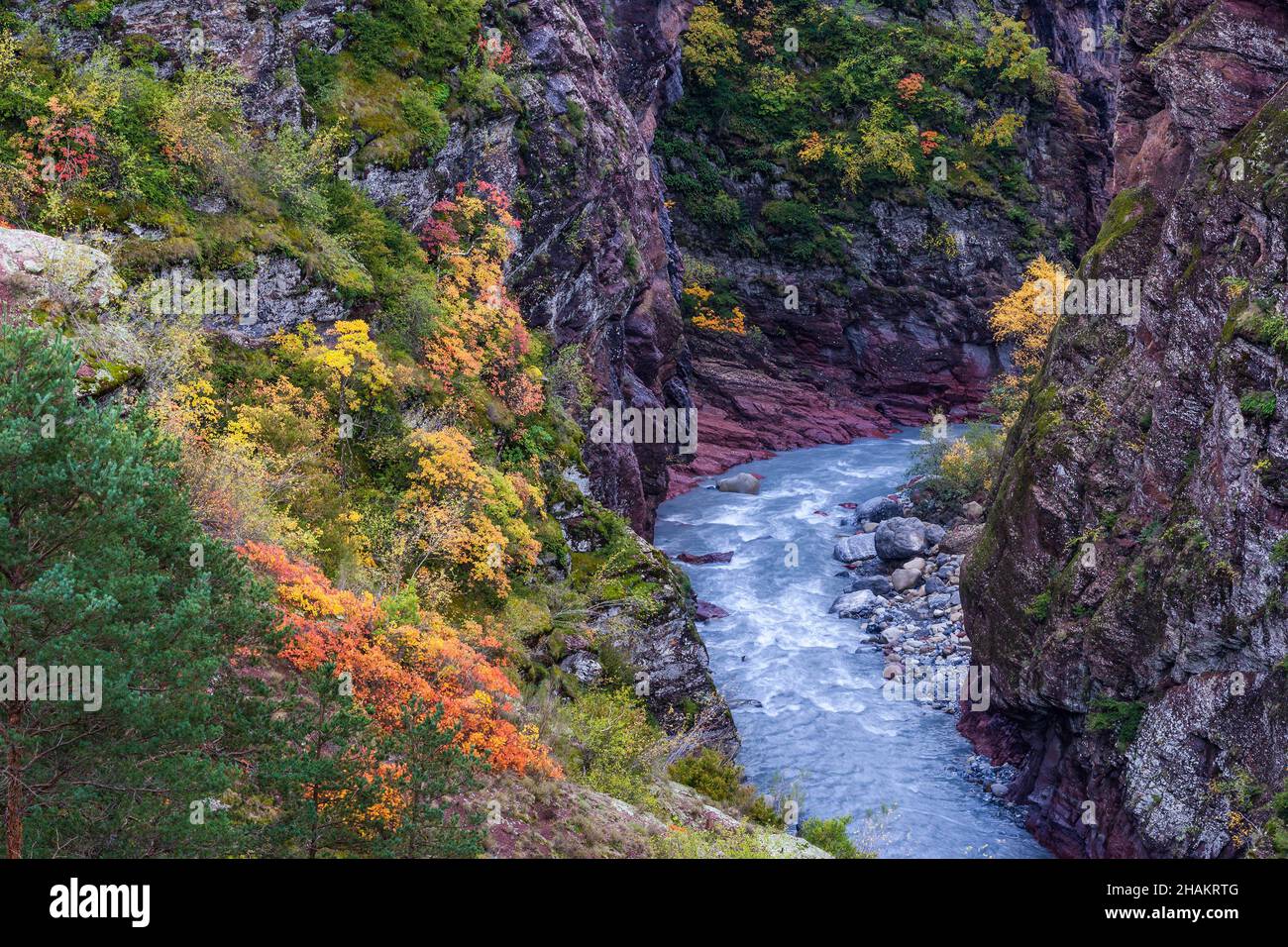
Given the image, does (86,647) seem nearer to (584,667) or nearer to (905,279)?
(584,667)

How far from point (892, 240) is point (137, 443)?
193ft

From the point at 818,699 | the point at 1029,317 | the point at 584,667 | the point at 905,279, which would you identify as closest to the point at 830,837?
the point at 584,667

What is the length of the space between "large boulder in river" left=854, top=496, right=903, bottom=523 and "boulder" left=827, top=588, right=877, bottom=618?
7.43 m

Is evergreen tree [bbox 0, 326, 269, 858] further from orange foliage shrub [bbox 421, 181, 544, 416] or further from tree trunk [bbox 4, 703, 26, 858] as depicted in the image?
orange foliage shrub [bbox 421, 181, 544, 416]

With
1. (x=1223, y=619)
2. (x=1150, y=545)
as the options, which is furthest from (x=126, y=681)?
(x=1150, y=545)

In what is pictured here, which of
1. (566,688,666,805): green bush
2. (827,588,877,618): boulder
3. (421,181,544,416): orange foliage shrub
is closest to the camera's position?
(566,688,666,805): green bush

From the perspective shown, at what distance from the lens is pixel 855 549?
4038 centimetres

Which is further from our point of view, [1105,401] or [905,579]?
[905,579]

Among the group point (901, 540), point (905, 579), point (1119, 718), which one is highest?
point (1119, 718)

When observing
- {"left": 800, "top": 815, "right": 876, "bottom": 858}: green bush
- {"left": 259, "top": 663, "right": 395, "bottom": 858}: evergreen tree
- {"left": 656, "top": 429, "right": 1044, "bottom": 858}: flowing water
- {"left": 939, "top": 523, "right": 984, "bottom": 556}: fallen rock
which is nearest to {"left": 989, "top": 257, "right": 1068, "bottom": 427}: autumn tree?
{"left": 939, "top": 523, "right": 984, "bottom": 556}: fallen rock

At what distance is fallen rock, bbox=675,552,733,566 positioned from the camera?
40406mm

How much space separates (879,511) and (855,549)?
4018 millimetres

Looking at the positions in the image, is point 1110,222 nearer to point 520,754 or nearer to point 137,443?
point 520,754

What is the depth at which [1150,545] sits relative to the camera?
20.2 metres
